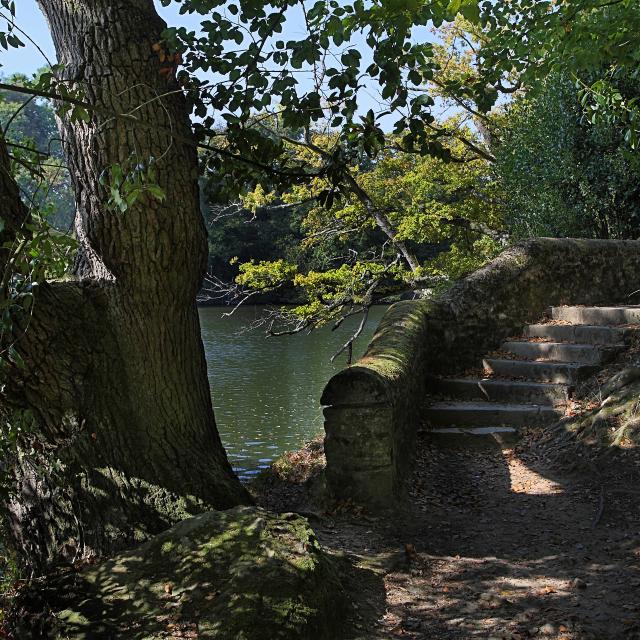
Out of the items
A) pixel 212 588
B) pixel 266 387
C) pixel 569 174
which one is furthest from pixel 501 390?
pixel 266 387

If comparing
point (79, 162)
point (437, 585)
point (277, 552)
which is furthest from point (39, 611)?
point (79, 162)

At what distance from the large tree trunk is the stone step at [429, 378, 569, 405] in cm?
376

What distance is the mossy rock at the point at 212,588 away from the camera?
332 cm

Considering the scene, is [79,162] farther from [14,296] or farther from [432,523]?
[432,523]

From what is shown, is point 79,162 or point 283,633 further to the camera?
point 79,162

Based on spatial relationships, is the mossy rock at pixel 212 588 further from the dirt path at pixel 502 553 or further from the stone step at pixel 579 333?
the stone step at pixel 579 333

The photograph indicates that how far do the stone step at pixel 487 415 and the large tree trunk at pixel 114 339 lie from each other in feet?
10.3

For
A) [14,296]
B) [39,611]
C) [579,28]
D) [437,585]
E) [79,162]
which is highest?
[579,28]

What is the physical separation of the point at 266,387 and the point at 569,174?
8546mm

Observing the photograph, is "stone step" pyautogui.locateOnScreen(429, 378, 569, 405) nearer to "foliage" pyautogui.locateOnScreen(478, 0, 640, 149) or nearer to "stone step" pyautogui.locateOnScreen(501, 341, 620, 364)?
Result: "stone step" pyautogui.locateOnScreen(501, 341, 620, 364)

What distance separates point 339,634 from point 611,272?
287 inches

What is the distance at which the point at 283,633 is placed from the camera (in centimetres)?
330

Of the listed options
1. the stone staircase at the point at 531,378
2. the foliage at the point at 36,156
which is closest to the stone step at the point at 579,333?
the stone staircase at the point at 531,378

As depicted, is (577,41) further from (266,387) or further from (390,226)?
(266,387)
